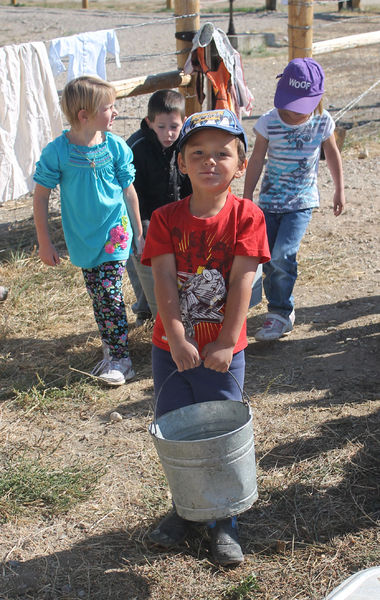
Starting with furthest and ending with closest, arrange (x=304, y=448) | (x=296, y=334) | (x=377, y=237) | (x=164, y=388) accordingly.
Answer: (x=377, y=237) < (x=296, y=334) < (x=304, y=448) < (x=164, y=388)

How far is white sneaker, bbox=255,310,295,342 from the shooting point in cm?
454

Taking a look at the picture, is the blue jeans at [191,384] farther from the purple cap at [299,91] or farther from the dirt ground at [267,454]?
the purple cap at [299,91]

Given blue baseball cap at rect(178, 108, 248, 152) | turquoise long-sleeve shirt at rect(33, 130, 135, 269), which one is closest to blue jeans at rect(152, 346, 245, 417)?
blue baseball cap at rect(178, 108, 248, 152)

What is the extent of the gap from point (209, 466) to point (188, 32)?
4664mm

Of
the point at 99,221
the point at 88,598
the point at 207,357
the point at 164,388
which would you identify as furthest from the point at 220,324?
the point at 99,221

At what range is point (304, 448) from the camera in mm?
3453

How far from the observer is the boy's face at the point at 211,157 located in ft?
8.56

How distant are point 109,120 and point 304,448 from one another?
1963 mm

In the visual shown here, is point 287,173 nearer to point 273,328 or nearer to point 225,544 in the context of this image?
point 273,328

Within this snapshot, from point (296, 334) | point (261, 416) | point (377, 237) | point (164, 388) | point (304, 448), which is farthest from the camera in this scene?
point (377, 237)

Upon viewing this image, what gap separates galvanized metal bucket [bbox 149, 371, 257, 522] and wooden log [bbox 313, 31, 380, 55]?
584 centimetres

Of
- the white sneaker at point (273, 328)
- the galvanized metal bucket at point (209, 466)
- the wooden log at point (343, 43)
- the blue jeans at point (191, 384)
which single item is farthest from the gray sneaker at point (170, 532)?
the wooden log at point (343, 43)

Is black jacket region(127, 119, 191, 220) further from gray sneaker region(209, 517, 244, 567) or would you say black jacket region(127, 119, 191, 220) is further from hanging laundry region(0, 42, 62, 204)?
gray sneaker region(209, 517, 244, 567)

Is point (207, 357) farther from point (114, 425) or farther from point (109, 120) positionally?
point (109, 120)
